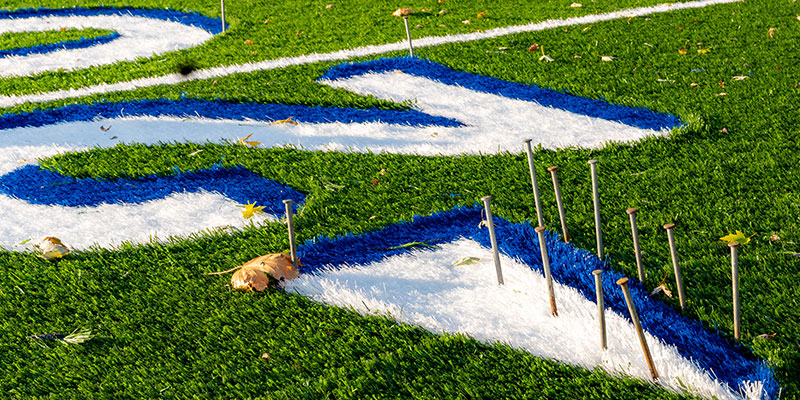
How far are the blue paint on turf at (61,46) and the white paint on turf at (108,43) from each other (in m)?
0.13

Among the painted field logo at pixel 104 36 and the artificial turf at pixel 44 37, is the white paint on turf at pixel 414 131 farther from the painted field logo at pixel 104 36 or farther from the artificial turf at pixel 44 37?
the artificial turf at pixel 44 37

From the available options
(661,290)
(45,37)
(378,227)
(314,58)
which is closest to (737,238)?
(661,290)

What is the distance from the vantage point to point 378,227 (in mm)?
3383

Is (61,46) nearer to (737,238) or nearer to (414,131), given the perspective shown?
(414,131)

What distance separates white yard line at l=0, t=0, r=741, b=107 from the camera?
639 centimetres

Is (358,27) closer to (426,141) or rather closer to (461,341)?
(426,141)

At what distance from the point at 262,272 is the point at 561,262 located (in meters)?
1.32

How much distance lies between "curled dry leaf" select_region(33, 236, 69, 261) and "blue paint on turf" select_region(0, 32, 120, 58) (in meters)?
5.96

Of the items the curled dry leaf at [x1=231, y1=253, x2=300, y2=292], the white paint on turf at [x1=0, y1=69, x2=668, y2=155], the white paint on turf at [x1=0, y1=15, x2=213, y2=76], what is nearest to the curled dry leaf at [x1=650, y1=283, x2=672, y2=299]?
the curled dry leaf at [x1=231, y1=253, x2=300, y2=292]

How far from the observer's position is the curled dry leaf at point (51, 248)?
3334 mm

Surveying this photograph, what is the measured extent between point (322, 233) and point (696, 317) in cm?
175

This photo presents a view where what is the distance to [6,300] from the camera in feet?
9.77

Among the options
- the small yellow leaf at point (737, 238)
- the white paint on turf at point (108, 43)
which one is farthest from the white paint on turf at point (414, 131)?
the white paint on turf at point (108, 43)

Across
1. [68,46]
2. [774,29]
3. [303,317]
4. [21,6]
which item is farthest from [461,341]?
[21,6]
